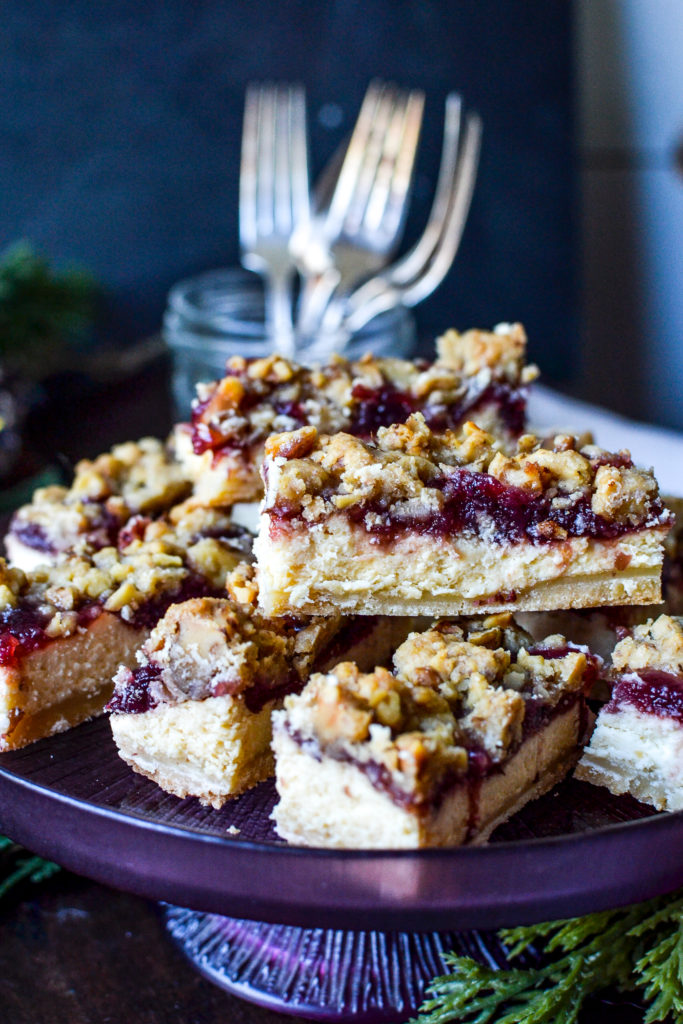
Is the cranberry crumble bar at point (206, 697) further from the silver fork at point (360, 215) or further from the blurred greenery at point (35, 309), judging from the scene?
the silver fork at point (360, 215)

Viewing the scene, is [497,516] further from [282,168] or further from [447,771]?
[282,168]

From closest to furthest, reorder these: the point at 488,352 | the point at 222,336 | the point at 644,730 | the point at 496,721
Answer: the point at 496,721, the point at 644,730, the point at 488,352, the point at 222,336

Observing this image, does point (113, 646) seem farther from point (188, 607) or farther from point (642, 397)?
point (642, 397)

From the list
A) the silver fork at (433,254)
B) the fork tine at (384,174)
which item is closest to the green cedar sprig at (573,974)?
the silver fork at (433,254)

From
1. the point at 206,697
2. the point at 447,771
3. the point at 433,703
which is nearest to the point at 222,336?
the point at 206,697

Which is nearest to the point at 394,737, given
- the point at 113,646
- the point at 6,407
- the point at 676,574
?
the point at 113,646
